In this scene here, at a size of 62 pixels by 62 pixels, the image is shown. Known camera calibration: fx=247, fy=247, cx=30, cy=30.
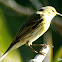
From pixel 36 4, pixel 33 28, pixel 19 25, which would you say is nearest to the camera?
pixel 33 28

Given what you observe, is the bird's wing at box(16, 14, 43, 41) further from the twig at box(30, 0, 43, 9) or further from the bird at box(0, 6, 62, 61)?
the twig at box(30, 0, 43, 9)

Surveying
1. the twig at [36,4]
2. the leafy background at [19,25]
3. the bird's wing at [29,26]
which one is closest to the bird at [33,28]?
the bird's wing at [29,26]

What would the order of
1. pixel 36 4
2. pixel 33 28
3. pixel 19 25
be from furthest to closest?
1. pixel 19 25
2. pixel 36 4
3. pixel 33 28

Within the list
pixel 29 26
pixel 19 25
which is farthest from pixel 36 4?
pixel 29 26

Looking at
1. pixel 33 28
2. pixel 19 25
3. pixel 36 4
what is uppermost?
pixel 36 4

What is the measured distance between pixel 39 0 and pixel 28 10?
16.0 inches

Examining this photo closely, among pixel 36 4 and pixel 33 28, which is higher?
pixel 36 4

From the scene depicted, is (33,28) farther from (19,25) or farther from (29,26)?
(19,25)

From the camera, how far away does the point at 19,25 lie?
540cm

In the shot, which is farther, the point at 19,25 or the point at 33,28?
the point at 19,25

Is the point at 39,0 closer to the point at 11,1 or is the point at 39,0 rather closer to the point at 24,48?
the point at 11,1

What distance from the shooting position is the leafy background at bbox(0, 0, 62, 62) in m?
5.07

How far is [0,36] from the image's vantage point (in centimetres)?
509

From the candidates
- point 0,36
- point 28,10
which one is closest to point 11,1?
point 28,10
